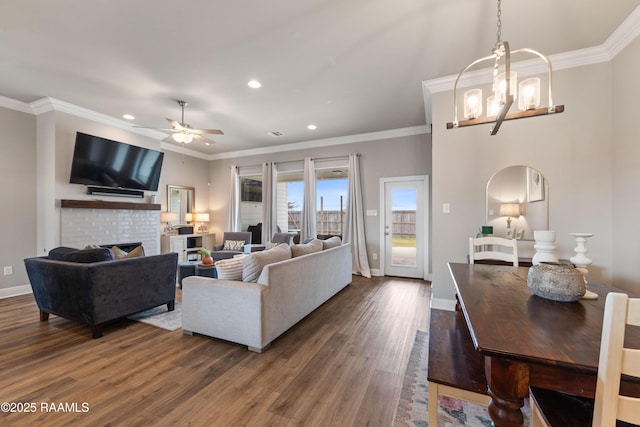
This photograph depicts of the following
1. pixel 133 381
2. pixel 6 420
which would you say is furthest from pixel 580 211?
A: pixel 6 420

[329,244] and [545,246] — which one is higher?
[545,246]

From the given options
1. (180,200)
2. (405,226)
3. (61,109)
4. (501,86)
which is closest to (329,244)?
(405,226)

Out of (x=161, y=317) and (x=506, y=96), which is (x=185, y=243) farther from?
(x=506, y=96)

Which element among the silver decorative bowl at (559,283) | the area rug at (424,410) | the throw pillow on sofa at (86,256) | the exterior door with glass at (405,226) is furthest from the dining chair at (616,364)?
the exterior door with glass at (405,226)

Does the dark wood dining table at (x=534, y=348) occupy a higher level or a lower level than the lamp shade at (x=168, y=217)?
lower

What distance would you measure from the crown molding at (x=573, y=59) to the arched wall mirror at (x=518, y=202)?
1.13m

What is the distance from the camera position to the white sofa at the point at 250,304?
2.34 meters

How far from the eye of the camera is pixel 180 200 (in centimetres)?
644

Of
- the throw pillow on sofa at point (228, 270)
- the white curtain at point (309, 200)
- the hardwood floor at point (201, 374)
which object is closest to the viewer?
the hardwood floor at point (201, 374)

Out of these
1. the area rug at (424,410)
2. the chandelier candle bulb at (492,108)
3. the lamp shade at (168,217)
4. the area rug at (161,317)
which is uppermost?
the chandelier candle bulb at (492,108)

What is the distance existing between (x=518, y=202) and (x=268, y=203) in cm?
480

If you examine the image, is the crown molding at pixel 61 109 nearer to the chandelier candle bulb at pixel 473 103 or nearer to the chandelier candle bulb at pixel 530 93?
the chandelier candle bulb at pixel 473 103

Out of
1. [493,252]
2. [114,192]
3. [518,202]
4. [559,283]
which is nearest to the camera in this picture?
[559,283]

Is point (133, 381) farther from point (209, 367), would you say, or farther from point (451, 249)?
point (451, 249)
